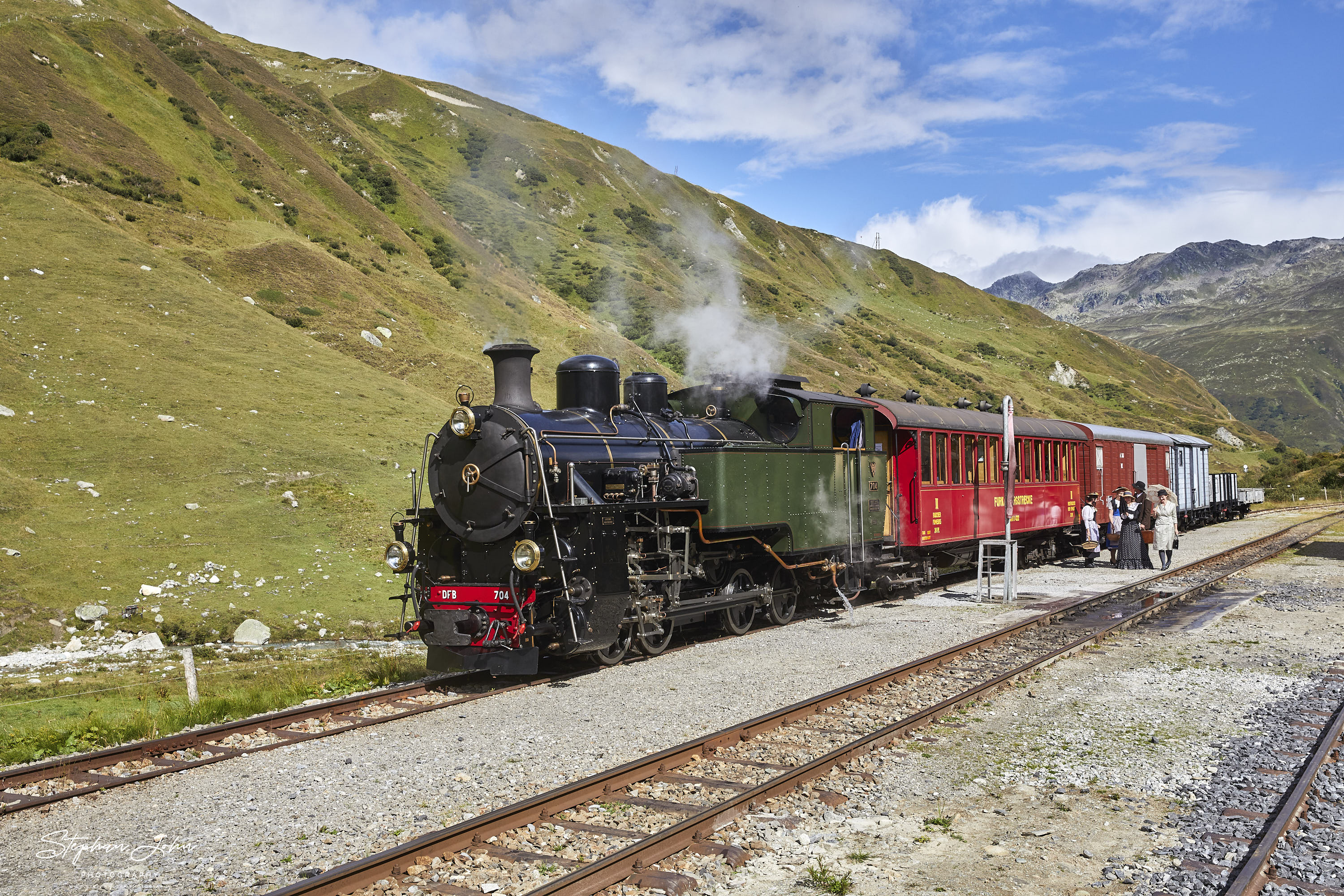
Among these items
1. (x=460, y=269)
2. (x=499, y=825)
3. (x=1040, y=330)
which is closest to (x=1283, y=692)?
(x=499, y=825)

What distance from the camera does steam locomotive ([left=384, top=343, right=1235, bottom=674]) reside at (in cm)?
980

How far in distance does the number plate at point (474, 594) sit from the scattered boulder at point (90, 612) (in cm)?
806

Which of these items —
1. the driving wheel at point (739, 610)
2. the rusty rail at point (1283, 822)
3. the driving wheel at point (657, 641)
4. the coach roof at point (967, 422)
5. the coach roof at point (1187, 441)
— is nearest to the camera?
the rusty rail at point (1283, 822)

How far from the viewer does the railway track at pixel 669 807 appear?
4.91 metres

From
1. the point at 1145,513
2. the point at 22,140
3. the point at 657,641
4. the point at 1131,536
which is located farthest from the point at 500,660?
the point at 22,140

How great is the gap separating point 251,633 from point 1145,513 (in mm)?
18662

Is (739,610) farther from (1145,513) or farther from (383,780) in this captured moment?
(1145,513)

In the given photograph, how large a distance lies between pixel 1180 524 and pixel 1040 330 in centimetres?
11732

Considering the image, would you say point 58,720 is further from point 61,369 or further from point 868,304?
point 868,304

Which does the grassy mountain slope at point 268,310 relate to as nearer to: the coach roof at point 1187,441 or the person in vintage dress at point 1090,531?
the person in vintage dress at point 1090,531

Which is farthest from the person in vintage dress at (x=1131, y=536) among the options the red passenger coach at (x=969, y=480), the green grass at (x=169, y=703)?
the green grass at (x=169, y=703)

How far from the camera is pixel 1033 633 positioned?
12.7 metres

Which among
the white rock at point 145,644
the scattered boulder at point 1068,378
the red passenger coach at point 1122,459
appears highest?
the scattered boulder at point 1068,378

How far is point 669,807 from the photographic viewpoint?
6.02 metres
